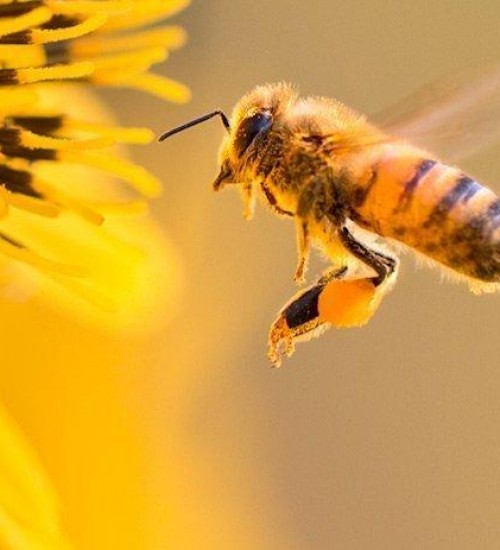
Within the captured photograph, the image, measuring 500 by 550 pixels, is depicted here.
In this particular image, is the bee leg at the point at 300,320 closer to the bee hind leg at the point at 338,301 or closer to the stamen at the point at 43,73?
the bee hind leg at the point at 338,301

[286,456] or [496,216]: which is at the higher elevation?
[286,456]

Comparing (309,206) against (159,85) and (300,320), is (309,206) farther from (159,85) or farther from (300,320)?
(159,85)

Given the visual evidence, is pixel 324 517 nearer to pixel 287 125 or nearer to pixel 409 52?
pixel 409 52

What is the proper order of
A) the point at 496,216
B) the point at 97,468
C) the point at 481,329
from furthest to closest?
the point at 481,329
the point at 97,468
the point at 496,216

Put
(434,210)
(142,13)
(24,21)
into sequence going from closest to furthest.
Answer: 1. (434,210)
2. (24,21)
3. (142,13)

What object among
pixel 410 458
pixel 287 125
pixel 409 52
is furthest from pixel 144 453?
pixel 287 125

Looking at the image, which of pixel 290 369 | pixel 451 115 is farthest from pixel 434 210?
pixel 290 369
